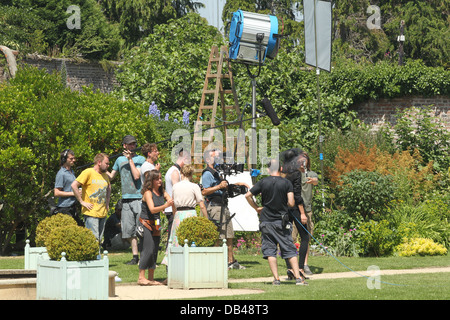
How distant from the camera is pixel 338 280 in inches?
388

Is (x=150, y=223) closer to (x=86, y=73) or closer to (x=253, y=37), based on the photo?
(x=253, y=37)

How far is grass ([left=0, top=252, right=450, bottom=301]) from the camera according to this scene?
8.13 meters

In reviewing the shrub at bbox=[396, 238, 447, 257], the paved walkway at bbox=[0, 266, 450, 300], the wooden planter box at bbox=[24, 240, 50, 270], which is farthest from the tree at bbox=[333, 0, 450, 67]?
the wooden planter box at bbox=[24, 240, 50, 270]

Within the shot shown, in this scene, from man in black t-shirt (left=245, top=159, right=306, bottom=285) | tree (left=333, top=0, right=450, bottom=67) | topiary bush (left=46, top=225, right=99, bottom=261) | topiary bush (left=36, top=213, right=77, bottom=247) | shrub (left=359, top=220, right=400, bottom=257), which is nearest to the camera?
topiary bush (left=46, top=225, right=99, bottom=261)

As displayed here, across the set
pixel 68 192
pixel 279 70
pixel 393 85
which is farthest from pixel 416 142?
pixel 68 192

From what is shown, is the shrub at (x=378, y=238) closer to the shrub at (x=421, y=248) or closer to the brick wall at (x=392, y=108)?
the shrub at (x=421, y=248)

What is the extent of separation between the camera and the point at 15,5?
82.1 ft

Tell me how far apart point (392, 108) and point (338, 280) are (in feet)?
36.4

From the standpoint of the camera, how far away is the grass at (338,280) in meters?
8.13

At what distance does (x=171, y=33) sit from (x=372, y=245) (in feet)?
37.8

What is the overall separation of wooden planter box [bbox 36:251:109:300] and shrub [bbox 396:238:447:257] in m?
7.44

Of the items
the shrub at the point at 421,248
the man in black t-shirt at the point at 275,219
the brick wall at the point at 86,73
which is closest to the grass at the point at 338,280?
the shrub at the point at 421,248

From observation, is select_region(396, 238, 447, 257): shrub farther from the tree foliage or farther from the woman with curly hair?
the tree foliage

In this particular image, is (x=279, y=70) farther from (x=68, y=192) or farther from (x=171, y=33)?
(x=68, y=192)
